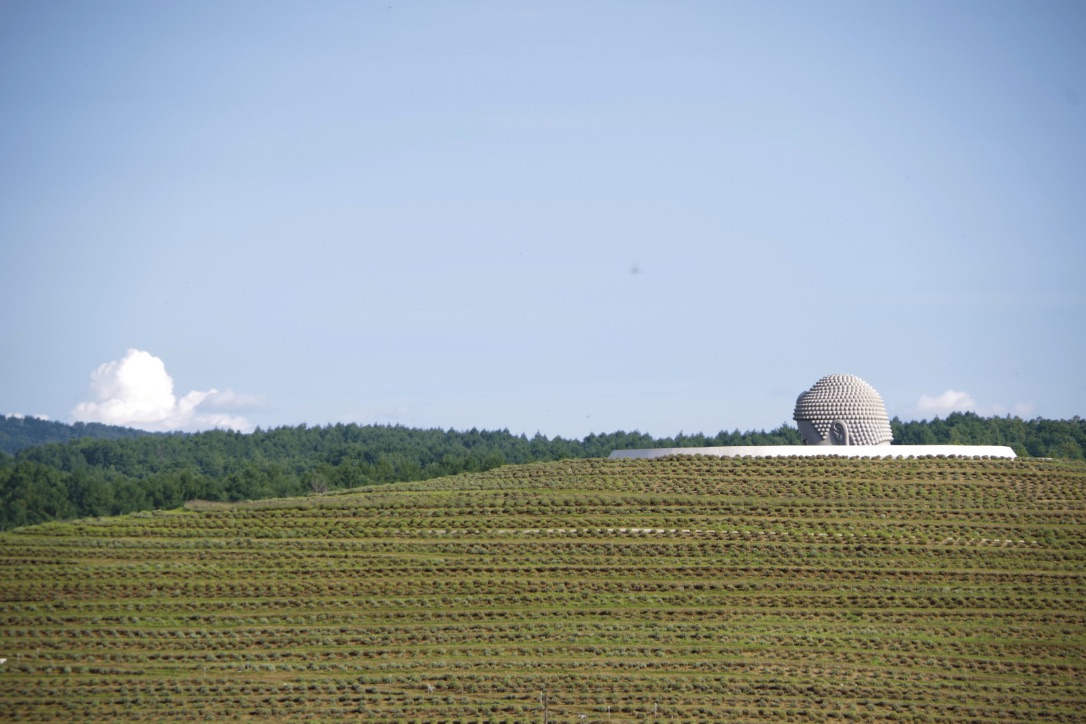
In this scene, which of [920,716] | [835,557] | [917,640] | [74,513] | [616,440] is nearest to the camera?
[920,716]

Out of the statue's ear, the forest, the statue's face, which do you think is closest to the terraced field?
the statue's ear

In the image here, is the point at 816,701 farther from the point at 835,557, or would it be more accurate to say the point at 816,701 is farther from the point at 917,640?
the point at 835,557

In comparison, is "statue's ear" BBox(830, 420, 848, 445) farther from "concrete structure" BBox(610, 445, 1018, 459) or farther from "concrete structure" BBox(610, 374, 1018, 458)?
"concrete structure" BBox(610, 445, 1018, 459)

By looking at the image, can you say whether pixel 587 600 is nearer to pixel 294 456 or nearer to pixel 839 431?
pixel 839 431

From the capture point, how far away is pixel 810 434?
204ft

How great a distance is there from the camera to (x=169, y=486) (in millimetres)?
87688

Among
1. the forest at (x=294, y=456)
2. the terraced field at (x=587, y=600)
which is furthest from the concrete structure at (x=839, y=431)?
the forest at (x=294, y=456)

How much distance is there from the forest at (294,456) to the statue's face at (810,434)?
30.4 m

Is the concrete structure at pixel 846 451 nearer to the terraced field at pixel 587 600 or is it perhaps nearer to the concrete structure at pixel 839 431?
the concrete structure at pixel 839 431

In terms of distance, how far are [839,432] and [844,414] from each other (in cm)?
82

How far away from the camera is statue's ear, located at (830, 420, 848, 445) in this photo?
2405 inches

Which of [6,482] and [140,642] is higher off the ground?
[6,482]

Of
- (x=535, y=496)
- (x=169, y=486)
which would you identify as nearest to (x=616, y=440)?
(x=169, y=486)

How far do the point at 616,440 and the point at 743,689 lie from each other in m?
95.9
